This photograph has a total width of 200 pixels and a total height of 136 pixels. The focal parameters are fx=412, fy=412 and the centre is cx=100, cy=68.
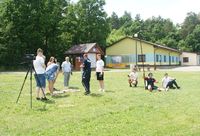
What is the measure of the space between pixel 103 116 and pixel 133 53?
182 ft

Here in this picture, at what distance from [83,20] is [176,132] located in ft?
184

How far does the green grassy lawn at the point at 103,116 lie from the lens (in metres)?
10.7

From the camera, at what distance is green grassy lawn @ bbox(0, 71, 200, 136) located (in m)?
10.7

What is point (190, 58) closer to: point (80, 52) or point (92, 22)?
point (92, 22)

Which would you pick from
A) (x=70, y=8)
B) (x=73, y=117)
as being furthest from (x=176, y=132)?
(x=70, y=8)

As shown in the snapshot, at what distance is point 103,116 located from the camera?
12.8 meters

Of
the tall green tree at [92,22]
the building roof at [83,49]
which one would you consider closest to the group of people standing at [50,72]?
the building roof at [83,49]

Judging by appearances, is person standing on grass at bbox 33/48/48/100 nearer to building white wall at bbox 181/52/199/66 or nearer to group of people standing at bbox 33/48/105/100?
group of people standing at bbox 33/48/105/100

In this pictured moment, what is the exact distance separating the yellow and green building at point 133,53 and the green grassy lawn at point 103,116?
4859cm

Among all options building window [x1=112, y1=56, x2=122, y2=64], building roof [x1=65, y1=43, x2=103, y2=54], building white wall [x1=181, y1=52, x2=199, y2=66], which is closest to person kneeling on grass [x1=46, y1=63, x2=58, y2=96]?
building roof [x1=65, y1=43, x2=103, y2=54]

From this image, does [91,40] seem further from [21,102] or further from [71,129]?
[71,129]

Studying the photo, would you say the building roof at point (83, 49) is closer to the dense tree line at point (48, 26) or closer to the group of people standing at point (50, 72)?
the dense tree line at point (48, 26)

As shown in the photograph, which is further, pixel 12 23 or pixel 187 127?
pixel 12 23

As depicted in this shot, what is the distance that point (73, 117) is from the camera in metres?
12.7
